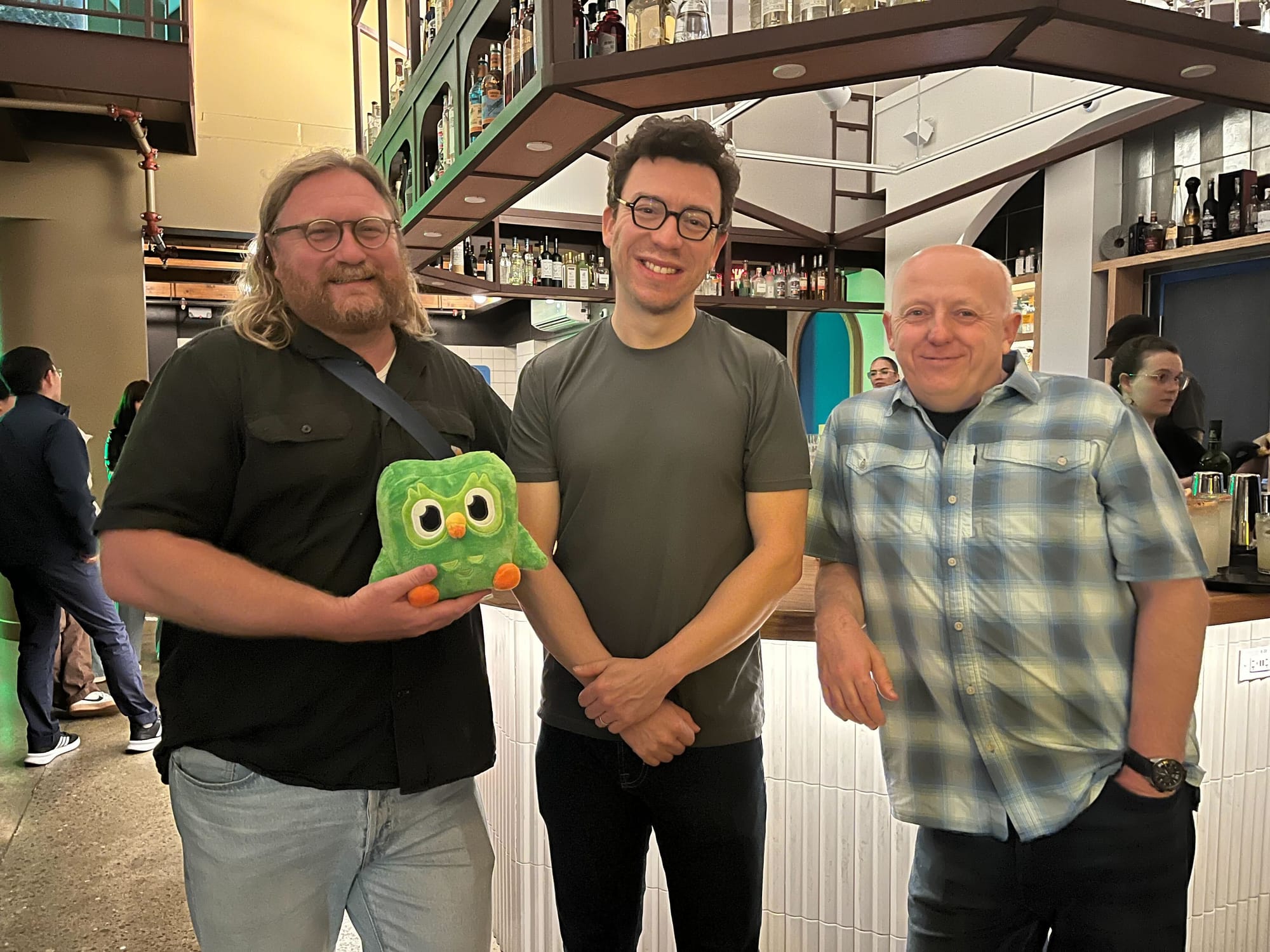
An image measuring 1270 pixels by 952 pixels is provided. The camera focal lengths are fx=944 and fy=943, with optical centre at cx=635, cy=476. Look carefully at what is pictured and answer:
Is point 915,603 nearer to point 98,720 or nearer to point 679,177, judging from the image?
point 679,177

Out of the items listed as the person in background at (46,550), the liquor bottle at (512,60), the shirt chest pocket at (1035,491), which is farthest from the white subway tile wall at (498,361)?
the shirt chest pocket at (1035,491)

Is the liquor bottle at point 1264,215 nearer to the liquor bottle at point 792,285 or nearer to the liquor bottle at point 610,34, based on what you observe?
the liquor bottle at point 792,285

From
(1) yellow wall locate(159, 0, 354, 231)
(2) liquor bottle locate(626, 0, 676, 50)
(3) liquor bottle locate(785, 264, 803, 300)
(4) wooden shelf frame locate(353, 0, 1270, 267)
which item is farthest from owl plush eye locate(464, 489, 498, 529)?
(1) yellow wall locate(159, 0, 354, 231)

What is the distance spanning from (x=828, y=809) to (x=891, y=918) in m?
0.26

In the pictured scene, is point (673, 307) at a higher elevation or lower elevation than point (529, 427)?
higher

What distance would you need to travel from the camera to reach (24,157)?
599 cm

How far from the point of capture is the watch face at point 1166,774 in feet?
4.33

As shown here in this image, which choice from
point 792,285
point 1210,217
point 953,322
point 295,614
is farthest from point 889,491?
point 792,285

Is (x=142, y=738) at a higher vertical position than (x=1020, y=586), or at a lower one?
lower

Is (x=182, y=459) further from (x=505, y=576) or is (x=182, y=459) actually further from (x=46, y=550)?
(x=46, y=550)

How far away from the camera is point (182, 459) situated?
121cm

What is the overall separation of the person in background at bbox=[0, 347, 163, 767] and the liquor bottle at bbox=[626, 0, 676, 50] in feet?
9.95

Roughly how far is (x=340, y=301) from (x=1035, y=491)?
1021mm

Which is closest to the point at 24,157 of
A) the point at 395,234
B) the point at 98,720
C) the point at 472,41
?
the point at 98,720
